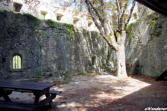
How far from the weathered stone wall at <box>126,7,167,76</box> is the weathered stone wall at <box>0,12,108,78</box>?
414cm

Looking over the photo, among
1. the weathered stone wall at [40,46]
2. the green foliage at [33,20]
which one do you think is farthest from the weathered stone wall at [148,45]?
the green foliage at [33,20]

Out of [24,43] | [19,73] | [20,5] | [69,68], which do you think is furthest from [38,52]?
[20,5]

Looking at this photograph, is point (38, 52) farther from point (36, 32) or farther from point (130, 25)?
point (130, 25)

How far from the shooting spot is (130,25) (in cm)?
1280

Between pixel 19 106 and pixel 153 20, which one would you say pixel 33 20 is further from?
pixel 153 20

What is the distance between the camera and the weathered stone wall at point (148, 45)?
8.81 m

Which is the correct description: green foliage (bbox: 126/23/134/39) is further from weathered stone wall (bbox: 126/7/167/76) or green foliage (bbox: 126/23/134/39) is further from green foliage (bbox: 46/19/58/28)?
green foliage (bbox: 46/19/58/28)

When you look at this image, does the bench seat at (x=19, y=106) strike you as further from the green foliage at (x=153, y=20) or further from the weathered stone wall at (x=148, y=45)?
the green foliage at (x=153, y=20)

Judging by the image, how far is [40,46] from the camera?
10.0m

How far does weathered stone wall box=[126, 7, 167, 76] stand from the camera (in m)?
8.81

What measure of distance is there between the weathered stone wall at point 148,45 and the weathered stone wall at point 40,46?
13.6 feet

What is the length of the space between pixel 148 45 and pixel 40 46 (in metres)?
7.71

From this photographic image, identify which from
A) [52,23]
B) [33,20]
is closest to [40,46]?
[33,20]

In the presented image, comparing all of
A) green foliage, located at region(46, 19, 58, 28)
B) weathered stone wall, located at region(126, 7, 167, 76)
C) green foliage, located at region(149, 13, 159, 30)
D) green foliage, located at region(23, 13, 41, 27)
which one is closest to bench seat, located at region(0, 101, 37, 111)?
green foliage, located at region(23, 13, 41, 27)
